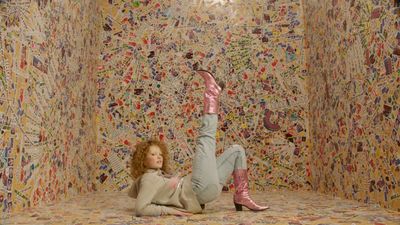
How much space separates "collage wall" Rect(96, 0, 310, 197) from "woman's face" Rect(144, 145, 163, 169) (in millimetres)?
1229

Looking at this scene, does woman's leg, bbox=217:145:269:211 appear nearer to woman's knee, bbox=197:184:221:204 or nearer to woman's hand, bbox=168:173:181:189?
woman's knee, bbox=197:184:221:204

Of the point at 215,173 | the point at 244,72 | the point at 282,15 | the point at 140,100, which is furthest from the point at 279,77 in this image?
the point at 215,173

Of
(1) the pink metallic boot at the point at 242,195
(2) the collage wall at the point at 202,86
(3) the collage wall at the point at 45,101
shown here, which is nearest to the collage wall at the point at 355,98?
(2) the collage wall at the point at 202,86

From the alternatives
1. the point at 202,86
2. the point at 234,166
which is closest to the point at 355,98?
the point at 234,166

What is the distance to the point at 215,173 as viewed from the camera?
193cm

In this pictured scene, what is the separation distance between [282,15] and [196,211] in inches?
80.9

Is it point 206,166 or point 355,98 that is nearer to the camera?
point 206,166

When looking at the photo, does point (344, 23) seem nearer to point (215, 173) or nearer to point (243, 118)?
point (243, 118)

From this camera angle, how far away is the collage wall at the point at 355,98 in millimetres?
1969

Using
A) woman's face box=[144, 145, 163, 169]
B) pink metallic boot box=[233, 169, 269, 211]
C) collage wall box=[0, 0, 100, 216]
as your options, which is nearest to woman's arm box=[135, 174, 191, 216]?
woman's face box=[144, 145, 163, 169]

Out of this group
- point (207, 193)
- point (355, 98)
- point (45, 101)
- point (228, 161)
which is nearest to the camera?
point (207, 193)

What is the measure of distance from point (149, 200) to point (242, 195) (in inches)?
17.1

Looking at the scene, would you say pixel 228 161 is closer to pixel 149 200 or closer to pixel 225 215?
pixel 225 215

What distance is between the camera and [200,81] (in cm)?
331
